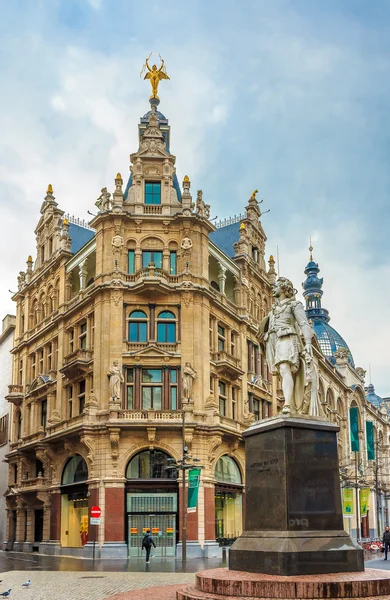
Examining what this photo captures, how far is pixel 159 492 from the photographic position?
41094 millimetres

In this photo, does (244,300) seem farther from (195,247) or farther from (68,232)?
(68,232)

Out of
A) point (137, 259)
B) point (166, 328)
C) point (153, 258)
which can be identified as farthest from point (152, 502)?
point (153, 258)

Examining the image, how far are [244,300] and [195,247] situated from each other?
24.9 feet

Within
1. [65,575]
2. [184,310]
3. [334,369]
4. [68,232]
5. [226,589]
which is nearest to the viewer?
[226,589]

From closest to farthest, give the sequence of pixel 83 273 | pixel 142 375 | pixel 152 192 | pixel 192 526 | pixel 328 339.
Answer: pixel 192 526
pixel 142 375
pixel 152 192
pixel 83 273
pixel 328 339

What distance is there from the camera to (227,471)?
149 feet

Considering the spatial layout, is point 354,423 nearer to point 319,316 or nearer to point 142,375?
point 319,316

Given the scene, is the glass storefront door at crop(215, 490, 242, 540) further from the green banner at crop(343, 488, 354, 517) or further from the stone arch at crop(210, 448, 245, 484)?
the green banner at crop(343, 488, 354, 517)

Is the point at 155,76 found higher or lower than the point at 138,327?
higher

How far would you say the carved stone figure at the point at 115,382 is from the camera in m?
41.2

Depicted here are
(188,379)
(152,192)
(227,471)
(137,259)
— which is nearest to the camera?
(188,379)

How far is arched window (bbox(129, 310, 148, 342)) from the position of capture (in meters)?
43.4

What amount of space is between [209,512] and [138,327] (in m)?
11.8

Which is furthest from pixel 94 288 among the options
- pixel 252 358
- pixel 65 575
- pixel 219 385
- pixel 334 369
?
pixel 334 369
